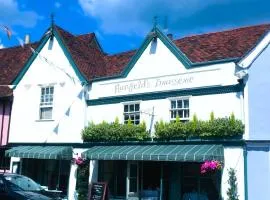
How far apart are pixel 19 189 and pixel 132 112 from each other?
7.05 meters

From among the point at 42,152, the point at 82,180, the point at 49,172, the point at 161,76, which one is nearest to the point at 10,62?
the point at 49,172

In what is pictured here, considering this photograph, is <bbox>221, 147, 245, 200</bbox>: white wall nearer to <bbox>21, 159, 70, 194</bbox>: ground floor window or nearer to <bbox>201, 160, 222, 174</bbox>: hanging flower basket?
<bbox>201, 160, 222, 174</bbox>: hanging flower basket

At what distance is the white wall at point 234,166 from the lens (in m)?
17.2

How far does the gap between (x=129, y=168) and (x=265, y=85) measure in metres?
7.42

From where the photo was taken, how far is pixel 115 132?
21.2 meters

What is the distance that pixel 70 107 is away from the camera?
76.8 ft

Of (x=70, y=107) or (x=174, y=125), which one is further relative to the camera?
(x=70, y=107)

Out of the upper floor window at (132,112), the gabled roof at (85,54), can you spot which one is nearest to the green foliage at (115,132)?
the upper floor window at (132,112)

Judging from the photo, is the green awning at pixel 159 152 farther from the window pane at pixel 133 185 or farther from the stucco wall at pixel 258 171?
the window pane at pixel 133 185

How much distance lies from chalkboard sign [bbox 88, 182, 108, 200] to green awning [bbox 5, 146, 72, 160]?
2.67 meters

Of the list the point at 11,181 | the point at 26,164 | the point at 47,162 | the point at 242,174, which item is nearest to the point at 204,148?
the point at 242,174

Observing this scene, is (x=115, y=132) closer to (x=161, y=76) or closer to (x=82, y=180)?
(x=82, y=180)

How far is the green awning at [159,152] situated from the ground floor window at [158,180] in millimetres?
997

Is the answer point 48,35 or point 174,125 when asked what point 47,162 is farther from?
point 174,125
